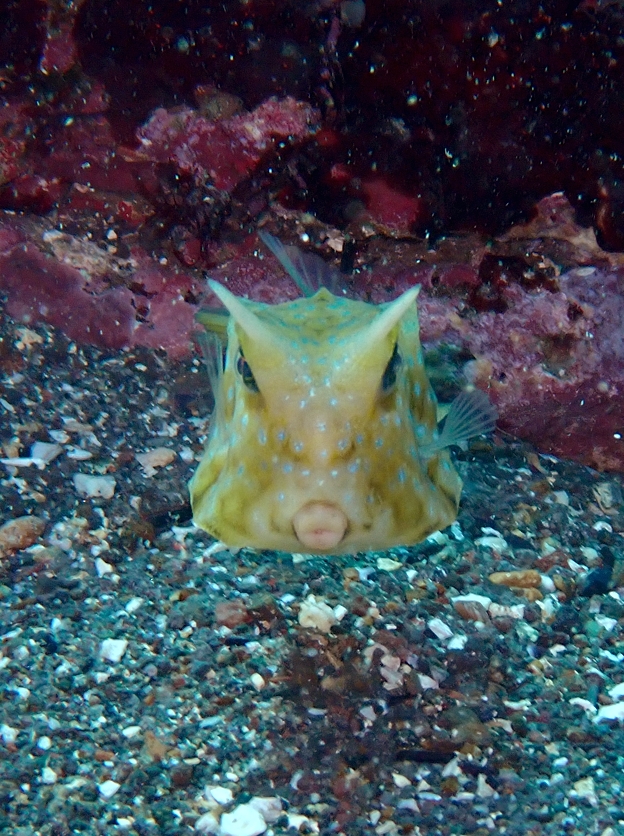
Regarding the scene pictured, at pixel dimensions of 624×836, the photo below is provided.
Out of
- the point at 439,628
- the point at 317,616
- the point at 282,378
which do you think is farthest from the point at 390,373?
the point at 439,628

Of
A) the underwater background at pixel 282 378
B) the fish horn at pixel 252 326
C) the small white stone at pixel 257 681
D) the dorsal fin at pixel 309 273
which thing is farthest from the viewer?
the dorsal fin at pixel 309 273

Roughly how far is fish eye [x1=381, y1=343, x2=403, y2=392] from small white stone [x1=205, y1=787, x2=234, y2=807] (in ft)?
5.07

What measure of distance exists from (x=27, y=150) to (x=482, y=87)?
282cm

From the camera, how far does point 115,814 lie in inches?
94.7

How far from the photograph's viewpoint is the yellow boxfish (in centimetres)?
223

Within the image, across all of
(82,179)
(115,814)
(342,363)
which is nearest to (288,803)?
(115,814)

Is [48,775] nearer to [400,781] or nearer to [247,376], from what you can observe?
[400,781]

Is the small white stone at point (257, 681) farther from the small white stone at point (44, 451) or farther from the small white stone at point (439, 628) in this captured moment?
the small white stone at point (44, 451)

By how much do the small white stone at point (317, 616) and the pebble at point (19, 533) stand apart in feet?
4.66

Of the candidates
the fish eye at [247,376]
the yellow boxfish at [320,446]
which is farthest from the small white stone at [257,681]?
the fish eye at [247,376]

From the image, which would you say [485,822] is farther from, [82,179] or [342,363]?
[82,179]

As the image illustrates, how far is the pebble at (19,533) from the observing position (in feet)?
11.5

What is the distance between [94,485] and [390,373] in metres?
2.16

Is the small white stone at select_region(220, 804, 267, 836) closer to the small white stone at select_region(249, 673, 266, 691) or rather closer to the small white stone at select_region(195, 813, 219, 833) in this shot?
the small white stone at select_region(195, 813, 219, 833)
